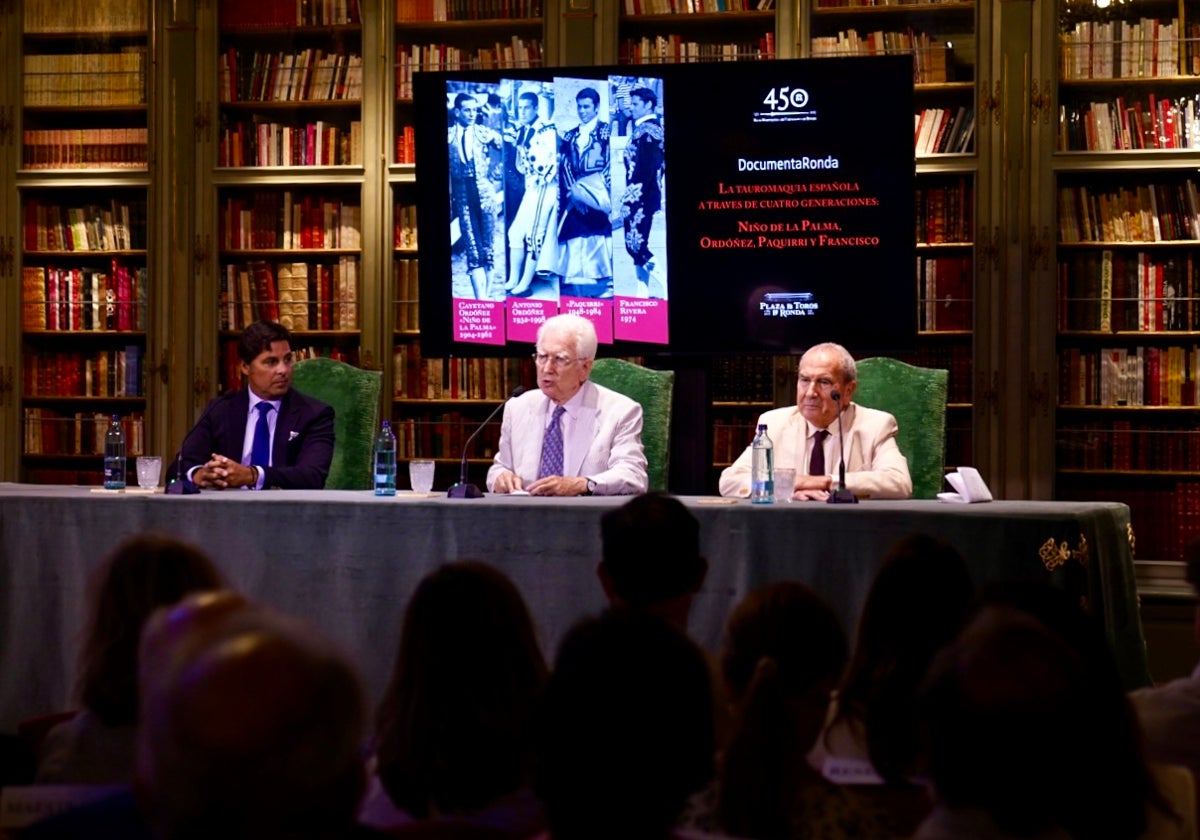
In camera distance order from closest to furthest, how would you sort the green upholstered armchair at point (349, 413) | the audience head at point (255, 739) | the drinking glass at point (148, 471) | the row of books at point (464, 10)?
the audience head at point (255, 739) → the drinking glass at point (148, 471) → the green upholstered armchair at point (349, 413) → the row of books at point (464, 10)

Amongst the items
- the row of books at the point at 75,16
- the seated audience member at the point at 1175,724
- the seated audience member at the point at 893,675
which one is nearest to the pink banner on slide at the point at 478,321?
the row of books at the point at 75,16

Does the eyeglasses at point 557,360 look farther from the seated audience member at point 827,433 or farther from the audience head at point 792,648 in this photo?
the audience head at point 792,648

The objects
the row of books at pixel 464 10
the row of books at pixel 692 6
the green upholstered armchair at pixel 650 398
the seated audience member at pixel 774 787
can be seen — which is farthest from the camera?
the row of books at pixel 464 10

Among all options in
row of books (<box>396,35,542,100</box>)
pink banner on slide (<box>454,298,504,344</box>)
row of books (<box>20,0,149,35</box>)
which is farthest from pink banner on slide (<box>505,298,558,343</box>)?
row of books (<box>20,0,149,35</box>)

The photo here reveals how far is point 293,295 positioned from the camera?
253 inches

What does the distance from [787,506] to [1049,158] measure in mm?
2891

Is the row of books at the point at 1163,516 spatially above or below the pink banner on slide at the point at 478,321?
below

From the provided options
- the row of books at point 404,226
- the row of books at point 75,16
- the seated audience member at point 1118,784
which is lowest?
the seated audience member at point 1118,784

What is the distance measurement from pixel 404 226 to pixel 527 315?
3.71 feet

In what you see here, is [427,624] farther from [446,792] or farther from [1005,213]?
[1005,213]

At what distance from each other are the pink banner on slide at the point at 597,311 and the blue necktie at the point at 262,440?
1.24 m

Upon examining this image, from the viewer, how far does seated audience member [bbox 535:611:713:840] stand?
1.18 m

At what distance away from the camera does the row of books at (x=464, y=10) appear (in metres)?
6.20

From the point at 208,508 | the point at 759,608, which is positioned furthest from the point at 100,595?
the point at 208,508
